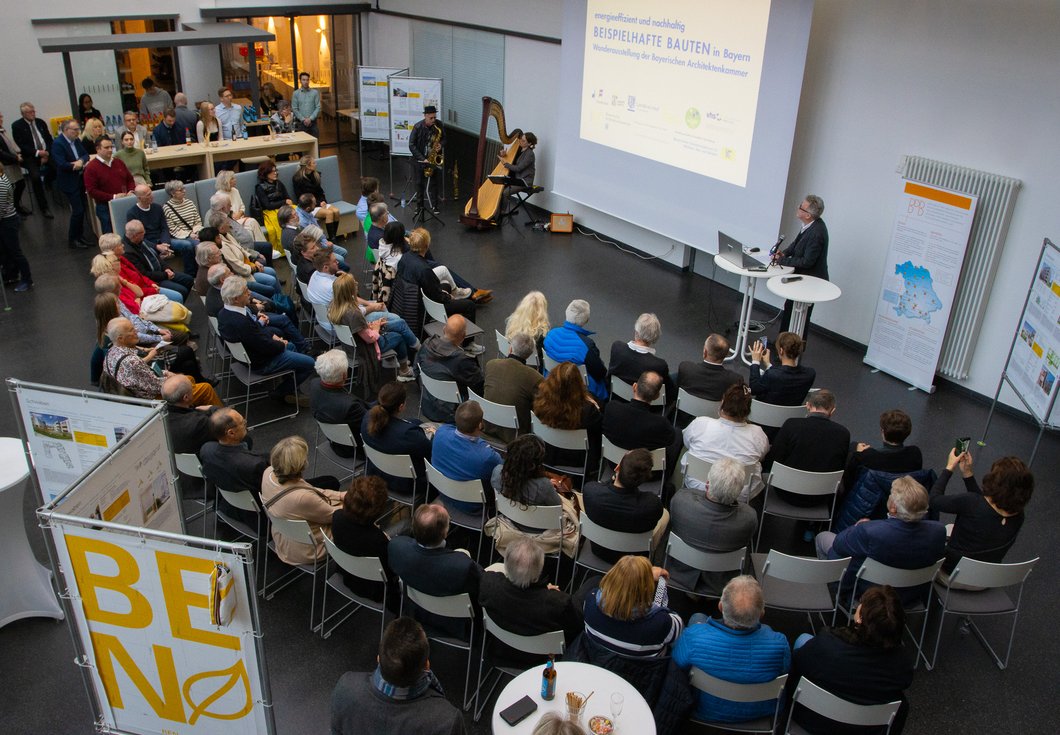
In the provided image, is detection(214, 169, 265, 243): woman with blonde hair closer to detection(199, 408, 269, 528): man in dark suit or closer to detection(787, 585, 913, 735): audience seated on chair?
detection(199, 408, 269, 528): man in dark suit

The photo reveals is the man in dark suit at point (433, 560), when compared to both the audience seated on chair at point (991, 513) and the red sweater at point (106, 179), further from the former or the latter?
the red sweater at point (106, 179)

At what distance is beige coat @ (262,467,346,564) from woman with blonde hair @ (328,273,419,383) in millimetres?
2083

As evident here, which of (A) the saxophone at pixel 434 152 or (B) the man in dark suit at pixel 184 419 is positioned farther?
(A) the saxophone at pixel 434 152

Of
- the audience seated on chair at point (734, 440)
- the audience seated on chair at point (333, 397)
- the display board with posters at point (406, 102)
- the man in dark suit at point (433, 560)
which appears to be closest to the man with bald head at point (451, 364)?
the audience seated on chair at point (333, 397)

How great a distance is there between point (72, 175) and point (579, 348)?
7602 millimetres

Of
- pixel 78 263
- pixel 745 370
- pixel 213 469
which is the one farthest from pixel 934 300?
pixel 78 263

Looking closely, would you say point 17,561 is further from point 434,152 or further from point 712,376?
point 434,152

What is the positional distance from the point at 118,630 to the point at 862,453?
4.00 meters

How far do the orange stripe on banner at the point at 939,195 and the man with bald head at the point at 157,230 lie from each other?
22.4 ft

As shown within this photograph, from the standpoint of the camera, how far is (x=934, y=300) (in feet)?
23.4

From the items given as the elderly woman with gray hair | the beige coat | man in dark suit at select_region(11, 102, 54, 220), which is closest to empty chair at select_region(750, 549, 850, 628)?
the elderly woman with gray hair

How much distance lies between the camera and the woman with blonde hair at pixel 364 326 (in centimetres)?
638

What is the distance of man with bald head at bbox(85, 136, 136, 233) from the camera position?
9320mm

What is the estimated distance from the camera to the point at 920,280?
7.24 meters
